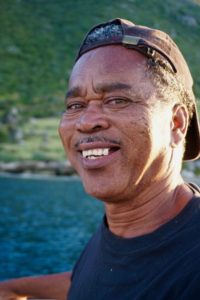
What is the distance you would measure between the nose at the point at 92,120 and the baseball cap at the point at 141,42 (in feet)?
0.85

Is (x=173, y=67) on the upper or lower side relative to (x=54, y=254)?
upper

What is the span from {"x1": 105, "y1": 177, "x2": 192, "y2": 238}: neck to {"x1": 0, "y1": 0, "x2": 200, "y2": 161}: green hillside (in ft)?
294

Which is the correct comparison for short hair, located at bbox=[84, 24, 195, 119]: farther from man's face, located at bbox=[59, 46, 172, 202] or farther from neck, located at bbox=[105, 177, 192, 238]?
neck, located at bbox=[105, 177, 192, 238]

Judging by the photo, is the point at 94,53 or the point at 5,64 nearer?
the point at 94,53

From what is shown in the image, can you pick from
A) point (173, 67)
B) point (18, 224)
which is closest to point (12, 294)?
point (173, 67)

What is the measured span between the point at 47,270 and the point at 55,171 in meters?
64.2

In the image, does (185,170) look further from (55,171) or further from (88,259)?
(88,259)

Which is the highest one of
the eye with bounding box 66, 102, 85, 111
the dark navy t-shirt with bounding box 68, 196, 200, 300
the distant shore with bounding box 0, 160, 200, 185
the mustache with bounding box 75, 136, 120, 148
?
the eye with bounding box 66, 102, 85, 111

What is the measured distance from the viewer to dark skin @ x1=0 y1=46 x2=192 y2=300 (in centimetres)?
238

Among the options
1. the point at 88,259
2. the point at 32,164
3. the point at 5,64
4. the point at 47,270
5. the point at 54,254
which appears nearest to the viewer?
the point at 88,259

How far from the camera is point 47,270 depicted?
2784 centimetres

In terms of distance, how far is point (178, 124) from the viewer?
2502 mm

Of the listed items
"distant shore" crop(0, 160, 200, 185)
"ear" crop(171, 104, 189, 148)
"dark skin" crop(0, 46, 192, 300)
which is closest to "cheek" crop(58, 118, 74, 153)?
"dark skin" crop(0, 46, 192, 300)

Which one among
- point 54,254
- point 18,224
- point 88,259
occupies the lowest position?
point 18,224
